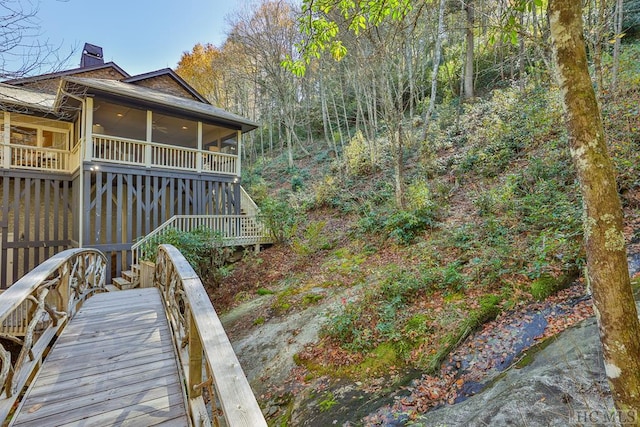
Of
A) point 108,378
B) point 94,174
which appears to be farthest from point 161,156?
point 108,378

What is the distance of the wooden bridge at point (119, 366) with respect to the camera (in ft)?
5.66

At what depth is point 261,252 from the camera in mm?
9867

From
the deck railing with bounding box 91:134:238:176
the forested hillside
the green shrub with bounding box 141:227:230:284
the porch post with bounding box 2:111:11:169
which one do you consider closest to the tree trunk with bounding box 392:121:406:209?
the forested hillside

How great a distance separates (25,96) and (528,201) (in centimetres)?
1514

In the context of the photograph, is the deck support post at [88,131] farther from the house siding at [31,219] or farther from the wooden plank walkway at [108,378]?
the wooden plank walkway at [108,378]

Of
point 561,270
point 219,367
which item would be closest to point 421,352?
point 561,270

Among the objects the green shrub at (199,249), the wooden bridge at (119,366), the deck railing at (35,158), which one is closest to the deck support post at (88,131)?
the deck railing at (35,158)

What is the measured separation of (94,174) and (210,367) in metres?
10.1

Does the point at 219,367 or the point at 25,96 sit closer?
the point at 219,367

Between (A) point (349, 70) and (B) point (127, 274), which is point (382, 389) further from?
(A) point (349, 70)

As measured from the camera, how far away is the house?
334 inches

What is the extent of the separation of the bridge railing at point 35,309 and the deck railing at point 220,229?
268 cm

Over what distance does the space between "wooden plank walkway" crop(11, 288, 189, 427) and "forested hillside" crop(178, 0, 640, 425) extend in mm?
1329

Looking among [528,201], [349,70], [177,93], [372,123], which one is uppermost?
[349,70]
